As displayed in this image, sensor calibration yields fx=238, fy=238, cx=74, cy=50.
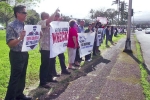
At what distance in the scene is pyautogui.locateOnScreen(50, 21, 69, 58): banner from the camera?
6.64 metres

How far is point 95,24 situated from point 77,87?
653 cm

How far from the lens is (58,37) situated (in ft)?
23.3

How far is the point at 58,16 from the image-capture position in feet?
23.3

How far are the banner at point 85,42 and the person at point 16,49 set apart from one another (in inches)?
196

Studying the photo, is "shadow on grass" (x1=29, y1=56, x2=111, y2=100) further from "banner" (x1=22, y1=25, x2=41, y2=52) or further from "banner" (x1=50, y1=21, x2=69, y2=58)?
"banner" (x1=22, y1=25, x2=41, y2=52)

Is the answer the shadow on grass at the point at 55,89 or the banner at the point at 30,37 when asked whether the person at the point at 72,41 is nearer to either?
the shadow on grass at the point at 55,89

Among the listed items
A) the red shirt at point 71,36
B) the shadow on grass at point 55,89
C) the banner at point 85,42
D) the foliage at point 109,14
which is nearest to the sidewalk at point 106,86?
the shadow on grass at point 55,89

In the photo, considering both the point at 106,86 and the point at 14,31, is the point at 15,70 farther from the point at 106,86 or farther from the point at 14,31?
the point at 106,86

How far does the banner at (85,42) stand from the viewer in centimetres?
980

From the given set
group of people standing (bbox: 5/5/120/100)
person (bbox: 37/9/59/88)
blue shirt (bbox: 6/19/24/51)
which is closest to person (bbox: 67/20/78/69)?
group of people standing (bbox: 5/5/120/100)

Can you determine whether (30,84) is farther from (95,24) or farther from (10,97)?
(95,24)

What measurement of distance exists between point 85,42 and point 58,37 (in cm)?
333

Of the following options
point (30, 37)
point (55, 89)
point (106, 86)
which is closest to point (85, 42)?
point (106, 86)

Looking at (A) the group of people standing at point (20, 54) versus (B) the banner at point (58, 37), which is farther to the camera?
(B) the banner at point (58, 37)
